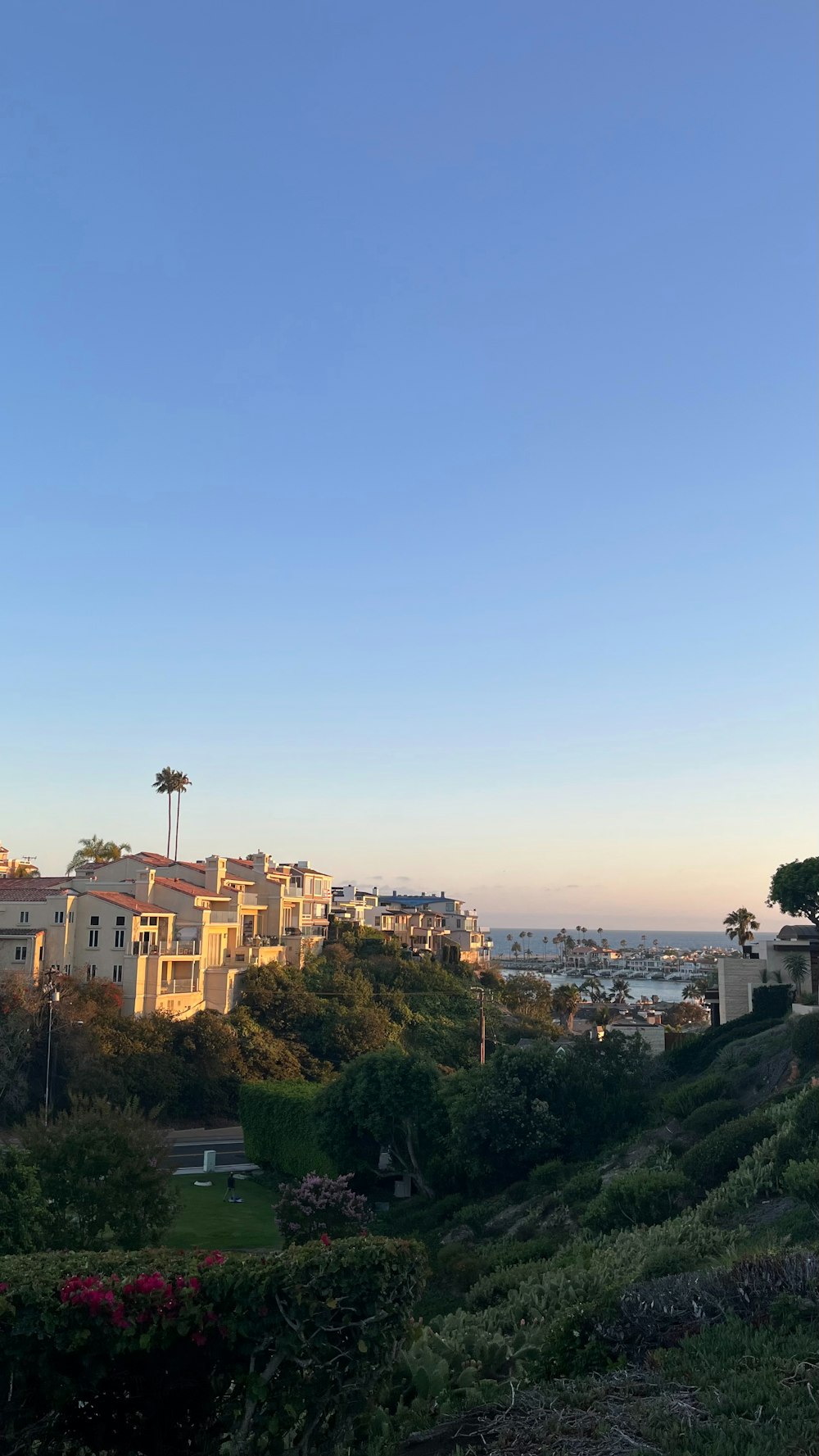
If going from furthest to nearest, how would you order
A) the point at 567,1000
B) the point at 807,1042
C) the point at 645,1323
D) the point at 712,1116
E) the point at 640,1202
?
the point at 567,1000
the point at 807,1042
the point at 712,1116
the point at 640,1202
the point at 645,1323

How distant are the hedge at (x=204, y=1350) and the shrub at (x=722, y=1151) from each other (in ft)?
52.6

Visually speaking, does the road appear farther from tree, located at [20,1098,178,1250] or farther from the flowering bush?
tree, located at [20,1098,178,1250]

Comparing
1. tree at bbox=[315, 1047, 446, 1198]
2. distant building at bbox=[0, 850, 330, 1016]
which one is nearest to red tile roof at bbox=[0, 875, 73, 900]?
distant building at bbox=[0, 850, 330, 1016]

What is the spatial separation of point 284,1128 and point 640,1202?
2448 cm

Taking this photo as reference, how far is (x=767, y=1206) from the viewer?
59.1 feet

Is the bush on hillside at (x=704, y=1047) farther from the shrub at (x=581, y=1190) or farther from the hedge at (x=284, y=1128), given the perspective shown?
the hedge at (x=284, y=1128)

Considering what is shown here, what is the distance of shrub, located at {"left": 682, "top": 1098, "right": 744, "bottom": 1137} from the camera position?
1114 inches

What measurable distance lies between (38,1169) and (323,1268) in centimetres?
1295

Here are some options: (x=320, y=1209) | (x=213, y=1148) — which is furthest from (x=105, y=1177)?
(x=213, y=1148)

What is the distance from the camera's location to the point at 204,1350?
27.3 ft

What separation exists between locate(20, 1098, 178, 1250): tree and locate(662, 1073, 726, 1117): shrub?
56.5 feet

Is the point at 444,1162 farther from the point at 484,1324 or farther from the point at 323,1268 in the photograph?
the point at 323,1268

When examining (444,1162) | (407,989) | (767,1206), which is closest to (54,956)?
(407,989)

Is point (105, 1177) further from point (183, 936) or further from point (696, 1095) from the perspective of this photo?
point (183, 936)
